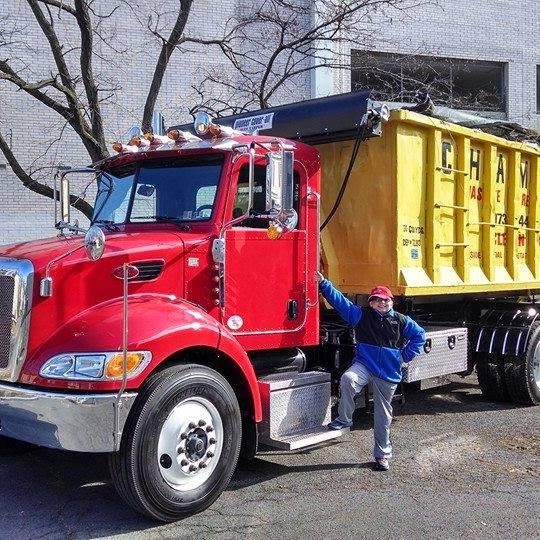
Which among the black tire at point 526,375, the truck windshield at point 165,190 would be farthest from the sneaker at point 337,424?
the black tire at point 526,375

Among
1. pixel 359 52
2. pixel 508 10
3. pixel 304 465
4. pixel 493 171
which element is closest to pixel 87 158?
pixel 359 52

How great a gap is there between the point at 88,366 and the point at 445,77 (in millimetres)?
14916

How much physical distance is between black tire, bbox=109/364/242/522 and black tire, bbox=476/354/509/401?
13.7 feet

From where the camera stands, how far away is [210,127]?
5621 mm

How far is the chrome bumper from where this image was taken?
14.2 ft

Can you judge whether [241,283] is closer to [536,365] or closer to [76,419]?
[76,419]

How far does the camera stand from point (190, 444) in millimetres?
4789

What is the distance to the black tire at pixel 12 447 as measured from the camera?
20.1ft

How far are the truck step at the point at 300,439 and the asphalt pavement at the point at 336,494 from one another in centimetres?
31

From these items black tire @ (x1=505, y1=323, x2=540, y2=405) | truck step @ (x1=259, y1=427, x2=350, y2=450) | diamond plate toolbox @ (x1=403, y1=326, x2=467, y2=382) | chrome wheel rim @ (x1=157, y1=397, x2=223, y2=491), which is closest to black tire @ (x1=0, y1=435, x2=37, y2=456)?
chrome wheel rim @ (x1=157, y1=397, x2=223, y2=491)

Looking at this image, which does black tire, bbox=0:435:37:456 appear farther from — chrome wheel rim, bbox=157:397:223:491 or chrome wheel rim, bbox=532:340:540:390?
chrome wheel rim, bbox=532:340:540:390

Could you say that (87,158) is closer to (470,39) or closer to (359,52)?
(359,52)

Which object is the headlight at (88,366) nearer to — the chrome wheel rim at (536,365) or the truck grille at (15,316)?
the truck grille at (15,316)

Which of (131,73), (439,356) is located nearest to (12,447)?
(439,356)
